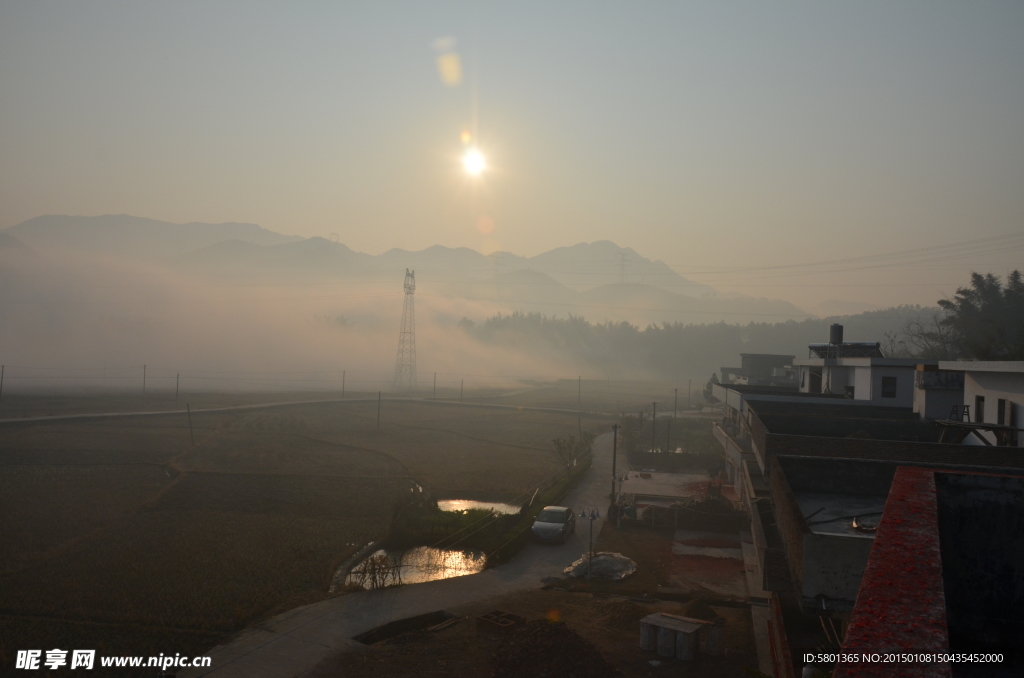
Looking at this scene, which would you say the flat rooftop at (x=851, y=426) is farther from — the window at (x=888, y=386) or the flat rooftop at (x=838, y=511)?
the window at (x=888, y=386)

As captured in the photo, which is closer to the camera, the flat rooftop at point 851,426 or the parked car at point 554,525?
the flat rooftop at point 851,426

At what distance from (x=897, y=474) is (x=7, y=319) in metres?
146

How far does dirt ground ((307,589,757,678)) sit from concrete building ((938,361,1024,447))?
7392mm

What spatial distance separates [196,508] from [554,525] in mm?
14246

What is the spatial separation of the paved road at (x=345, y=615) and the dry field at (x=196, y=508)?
3.11 feet

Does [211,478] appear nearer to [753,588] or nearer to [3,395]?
[753,588]

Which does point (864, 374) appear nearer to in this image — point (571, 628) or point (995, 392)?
point (995, 392)

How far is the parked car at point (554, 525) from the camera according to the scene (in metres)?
22.6

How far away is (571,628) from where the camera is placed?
1508 cm

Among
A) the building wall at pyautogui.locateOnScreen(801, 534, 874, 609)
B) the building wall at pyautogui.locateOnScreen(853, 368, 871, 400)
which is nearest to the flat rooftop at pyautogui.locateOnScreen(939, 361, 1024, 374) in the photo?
the building wall at pyautogui.locateOnScreen(801, 534, 874, 609)

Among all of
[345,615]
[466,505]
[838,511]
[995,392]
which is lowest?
[466,505]

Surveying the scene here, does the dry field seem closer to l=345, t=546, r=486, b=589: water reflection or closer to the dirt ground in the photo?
l=345, t=546, r=486, b=589: water reflection

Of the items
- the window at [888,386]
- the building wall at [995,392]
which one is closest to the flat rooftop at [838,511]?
the building wall at [995,392]

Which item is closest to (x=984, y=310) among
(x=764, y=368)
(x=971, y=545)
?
(x=764, y=368)
